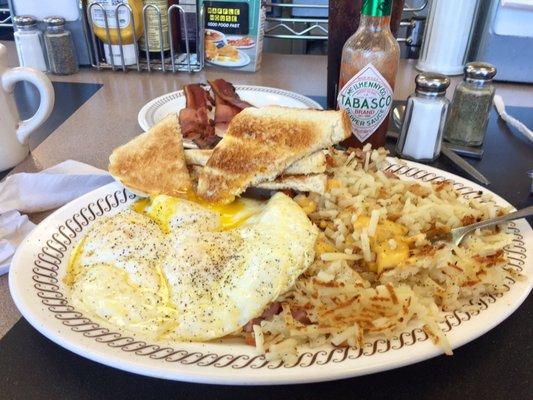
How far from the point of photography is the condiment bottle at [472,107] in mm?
1524

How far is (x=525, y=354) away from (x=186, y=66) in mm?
2080

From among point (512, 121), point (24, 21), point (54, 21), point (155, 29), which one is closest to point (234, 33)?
point (155, 29)

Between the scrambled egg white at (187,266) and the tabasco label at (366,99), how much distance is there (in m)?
0.48

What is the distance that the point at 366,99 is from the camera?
54.6 inches

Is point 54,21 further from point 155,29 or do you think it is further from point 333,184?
point 333,184

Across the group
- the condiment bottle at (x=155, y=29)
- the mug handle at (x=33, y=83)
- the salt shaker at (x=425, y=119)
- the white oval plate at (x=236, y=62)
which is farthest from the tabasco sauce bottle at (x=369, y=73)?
the condiment bottle at (x=155, y=29)

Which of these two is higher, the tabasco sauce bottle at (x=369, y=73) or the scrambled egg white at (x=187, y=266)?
the tabasco sauce bottle at (x=369, y=73)

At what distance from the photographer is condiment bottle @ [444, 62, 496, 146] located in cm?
152

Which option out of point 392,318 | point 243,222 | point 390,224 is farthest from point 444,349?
point 243,222

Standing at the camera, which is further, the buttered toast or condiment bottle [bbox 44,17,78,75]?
condiment bottle [bbox 44,17,78,75]

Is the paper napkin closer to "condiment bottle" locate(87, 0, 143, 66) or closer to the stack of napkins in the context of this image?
the stack of napkins

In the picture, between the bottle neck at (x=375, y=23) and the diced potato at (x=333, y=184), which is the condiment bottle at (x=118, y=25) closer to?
the bottle neck at (x=375, y=23)

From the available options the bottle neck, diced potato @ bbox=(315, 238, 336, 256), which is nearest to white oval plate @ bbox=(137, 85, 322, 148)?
the bottle neck

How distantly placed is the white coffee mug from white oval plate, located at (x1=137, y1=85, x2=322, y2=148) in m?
0.30
